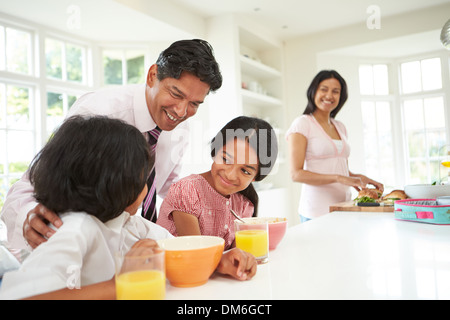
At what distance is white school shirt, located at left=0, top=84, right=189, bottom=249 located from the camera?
0.93 m

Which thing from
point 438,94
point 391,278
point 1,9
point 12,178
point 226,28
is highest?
point 226,28

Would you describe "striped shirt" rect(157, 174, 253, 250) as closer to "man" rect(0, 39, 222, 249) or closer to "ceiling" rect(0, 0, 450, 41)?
"man" rect(0, 39, 222, 249)

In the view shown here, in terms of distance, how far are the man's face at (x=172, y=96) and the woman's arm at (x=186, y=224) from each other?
38 centimetres

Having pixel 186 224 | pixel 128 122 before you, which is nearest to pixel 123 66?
pixel 128 122

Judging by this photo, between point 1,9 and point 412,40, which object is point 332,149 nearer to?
point 1,9

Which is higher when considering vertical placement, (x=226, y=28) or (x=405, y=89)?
(x=226, y=28)

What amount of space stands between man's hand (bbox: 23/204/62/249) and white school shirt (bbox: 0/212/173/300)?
0.02m

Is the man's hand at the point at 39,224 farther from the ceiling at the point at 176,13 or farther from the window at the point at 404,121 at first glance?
the window at the point at 404,121

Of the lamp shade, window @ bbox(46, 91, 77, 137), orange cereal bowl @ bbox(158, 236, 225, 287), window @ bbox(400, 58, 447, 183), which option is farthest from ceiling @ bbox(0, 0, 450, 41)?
orange cereal bowl @ bbox(158, 236, 225, 287)

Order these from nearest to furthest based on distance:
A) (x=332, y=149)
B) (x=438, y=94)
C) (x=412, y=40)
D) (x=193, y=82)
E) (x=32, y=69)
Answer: (x=193, y=82), (x=332, y=149), (x=32, y=69), (x=412, y=40), (x=438, y=94)

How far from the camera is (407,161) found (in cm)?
540

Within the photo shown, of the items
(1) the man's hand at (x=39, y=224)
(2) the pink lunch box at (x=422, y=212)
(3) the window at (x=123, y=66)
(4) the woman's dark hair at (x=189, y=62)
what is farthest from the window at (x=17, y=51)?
(2) the pink lunch box at (x=422, y=212)

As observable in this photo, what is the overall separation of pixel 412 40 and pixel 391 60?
0.78 metres

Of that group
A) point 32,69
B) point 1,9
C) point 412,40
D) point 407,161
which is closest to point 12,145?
point 32,69
